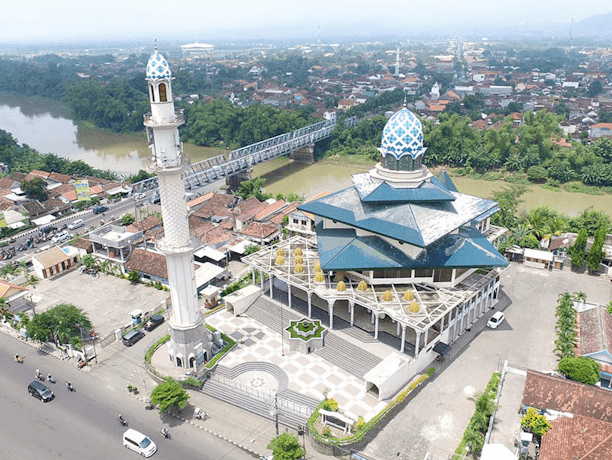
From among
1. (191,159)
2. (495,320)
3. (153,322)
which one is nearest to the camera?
(495,320)

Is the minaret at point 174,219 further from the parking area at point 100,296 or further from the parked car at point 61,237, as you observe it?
the parked car at point 61,237

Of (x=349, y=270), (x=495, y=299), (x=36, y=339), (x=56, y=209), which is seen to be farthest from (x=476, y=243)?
(x=56, y=209)

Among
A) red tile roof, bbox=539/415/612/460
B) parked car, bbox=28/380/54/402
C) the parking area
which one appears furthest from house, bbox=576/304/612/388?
parked car, bbox=28/380/54/402

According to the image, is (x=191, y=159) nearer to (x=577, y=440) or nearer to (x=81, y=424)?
(x=81, y=424)

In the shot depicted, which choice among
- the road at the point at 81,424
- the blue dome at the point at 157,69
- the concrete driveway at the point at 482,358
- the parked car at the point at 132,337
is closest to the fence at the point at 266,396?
the road at the point at 81,424

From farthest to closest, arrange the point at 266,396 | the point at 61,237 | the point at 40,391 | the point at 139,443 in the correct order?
the point at 61,237, the point at 40,391, the point at 266,396, the point at 139,443

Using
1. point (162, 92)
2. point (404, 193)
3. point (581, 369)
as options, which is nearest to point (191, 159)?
point (404, 193)
